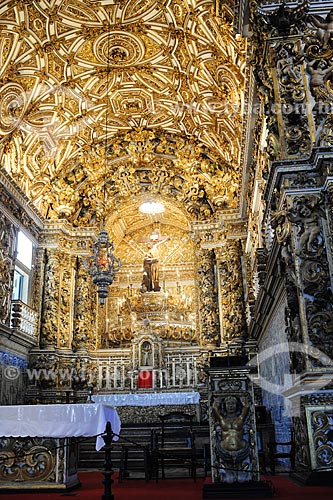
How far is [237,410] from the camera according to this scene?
5930 mm

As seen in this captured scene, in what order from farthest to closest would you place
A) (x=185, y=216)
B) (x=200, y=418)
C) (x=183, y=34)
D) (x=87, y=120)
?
(x=185, y=216), (x=87, y=120), (x=200, y=418), (x=183, y=34)

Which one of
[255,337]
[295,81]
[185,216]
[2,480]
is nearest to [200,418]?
[255,337]

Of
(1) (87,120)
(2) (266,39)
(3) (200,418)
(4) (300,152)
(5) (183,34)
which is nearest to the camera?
(4) (300,152)

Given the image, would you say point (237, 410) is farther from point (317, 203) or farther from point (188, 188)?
point (188, 188)

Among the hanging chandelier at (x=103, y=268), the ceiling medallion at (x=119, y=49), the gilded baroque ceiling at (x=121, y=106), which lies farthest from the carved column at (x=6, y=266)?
the ceiling medallion at (x=119, y=49)

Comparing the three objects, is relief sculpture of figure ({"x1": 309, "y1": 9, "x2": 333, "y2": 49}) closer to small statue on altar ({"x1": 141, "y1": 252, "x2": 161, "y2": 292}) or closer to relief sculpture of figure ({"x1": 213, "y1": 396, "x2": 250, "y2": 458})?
relief sculpture of figure ({"x1": 213, "y1": 396, "x2": 250, "y2": 458})

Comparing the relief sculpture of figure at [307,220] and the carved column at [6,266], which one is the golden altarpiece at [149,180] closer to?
the carved column at [6,266]

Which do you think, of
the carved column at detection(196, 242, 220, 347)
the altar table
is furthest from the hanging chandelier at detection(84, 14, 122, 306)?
the altar table

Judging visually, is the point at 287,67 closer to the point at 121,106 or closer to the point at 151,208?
the point at 121,106

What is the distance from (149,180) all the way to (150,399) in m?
7.22

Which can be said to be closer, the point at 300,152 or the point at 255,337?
the point at 300,152

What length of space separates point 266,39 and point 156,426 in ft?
25.9

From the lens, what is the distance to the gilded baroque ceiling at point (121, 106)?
12758mm

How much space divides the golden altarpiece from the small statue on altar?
55 millimetres
